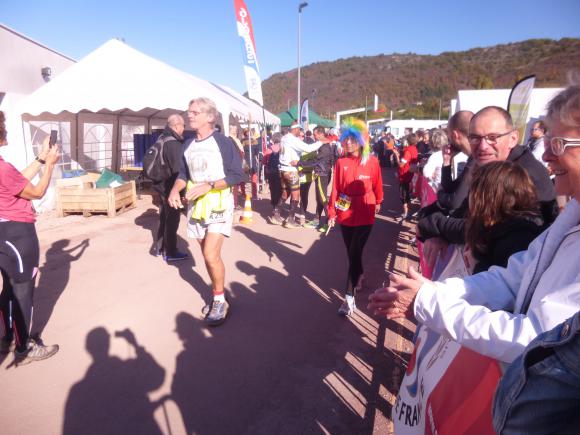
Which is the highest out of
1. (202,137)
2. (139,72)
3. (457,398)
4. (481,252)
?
(139,72)

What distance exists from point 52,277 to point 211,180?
2925 millimetres

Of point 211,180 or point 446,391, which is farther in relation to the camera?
point 211,180

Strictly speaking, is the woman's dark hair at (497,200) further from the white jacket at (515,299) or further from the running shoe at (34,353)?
the running shoe at (34,353)

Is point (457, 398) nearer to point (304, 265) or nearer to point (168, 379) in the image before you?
point (168, 379)

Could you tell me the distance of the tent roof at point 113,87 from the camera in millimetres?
8117

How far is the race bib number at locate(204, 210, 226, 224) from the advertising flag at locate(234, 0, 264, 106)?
314 inches

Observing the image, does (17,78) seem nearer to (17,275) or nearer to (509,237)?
(17,275)

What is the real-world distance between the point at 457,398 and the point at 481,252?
0.82m

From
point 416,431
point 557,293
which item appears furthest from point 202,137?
point 557,293

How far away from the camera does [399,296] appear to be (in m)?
1.47

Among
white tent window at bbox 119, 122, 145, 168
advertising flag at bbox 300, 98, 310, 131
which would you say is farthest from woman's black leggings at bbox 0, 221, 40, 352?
advertising flag at bbox 300, 98, 310, 131

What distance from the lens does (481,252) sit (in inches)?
73.9

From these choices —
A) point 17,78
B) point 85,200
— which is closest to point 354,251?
point 85,200

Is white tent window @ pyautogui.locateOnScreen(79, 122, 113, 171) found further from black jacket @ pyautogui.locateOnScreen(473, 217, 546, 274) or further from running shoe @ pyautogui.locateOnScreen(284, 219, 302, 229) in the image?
black jacket @ pyautogui.locateOnScreen(473, 217, 546, 274)
